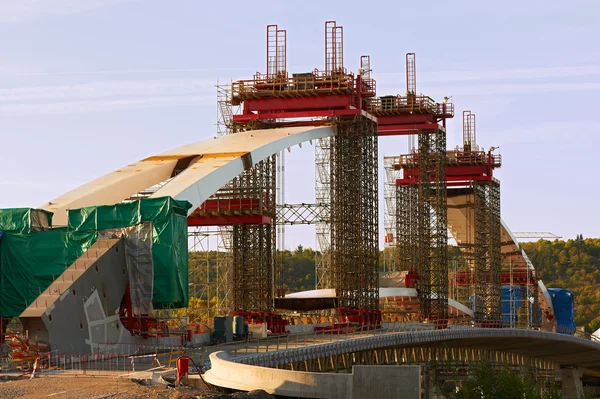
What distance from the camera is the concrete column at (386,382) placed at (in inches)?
1109

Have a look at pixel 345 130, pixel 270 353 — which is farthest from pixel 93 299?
pixel 345 130

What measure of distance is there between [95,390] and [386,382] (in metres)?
8.25

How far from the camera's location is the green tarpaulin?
51906 millimetres

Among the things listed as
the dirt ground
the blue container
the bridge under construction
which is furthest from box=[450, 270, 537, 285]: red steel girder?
the dirt ground

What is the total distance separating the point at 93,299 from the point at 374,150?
34.3 metres

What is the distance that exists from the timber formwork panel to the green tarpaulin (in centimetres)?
2159

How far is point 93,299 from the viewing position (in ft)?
155

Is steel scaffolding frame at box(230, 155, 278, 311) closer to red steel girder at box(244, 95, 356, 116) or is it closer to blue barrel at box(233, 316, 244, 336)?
red steel girder at box(244, 95, 356, 116)

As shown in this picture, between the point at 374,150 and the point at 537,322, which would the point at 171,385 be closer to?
the point at 374,150

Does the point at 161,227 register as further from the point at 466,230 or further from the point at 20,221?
the point at 466,230

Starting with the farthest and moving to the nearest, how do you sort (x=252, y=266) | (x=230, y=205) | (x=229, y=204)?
(x=252, y=266), (x=230, y=205), (x=229, y=204)

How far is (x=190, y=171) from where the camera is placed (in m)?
59.8

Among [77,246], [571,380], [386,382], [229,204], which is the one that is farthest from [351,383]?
[571,380]

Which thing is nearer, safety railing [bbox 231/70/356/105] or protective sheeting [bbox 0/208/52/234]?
protective sheeting [bbox 0/208/52/234]
